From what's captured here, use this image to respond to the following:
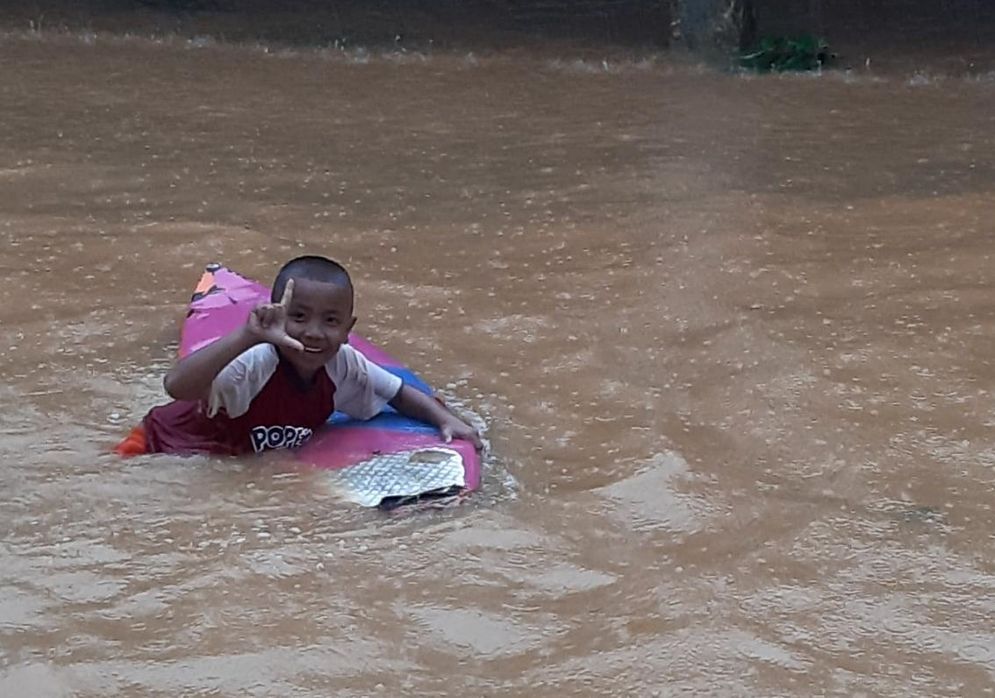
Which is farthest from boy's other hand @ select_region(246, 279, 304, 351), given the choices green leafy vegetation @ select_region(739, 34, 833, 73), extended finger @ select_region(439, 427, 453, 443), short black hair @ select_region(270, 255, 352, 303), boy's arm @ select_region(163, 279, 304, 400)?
green leafy vegetation @ select_region(739, 34, 833, 73)

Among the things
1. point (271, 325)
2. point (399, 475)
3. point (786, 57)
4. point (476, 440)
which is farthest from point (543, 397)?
point (786, 57)

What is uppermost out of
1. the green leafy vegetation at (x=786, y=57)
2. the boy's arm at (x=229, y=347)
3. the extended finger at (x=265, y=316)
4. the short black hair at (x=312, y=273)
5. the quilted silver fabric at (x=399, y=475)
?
the green leafy vegetation at (x=786, y=57)

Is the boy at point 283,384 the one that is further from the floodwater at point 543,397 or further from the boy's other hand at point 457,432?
the floodwater at point 543,397

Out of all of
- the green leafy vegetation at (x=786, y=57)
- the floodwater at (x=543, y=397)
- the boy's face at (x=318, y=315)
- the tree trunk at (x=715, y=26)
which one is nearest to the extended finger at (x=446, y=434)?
the floodwater at (x=543, y=397)

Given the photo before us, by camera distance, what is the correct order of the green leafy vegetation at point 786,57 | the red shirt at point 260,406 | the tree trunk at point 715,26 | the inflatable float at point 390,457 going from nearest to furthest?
the inflatable float at point 390,457, the red shirt at point 260,406, the green leafy vegetation at point 786,57, the tree trunk at point 715,26

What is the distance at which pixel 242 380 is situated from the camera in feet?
12.1

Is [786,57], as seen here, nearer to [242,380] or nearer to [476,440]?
[476,440]

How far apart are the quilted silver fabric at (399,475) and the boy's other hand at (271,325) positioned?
0.35m

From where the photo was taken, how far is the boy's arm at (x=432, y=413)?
3.86 metres

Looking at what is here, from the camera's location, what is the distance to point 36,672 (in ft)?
9.29

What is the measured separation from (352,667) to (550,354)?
1.85 meters

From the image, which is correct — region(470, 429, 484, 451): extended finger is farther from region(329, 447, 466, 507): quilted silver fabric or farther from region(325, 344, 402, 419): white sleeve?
region(325, 344, 402, 419): white sleeve

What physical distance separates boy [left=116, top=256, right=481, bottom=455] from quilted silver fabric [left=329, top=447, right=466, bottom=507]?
15cm

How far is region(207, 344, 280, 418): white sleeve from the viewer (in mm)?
3658
